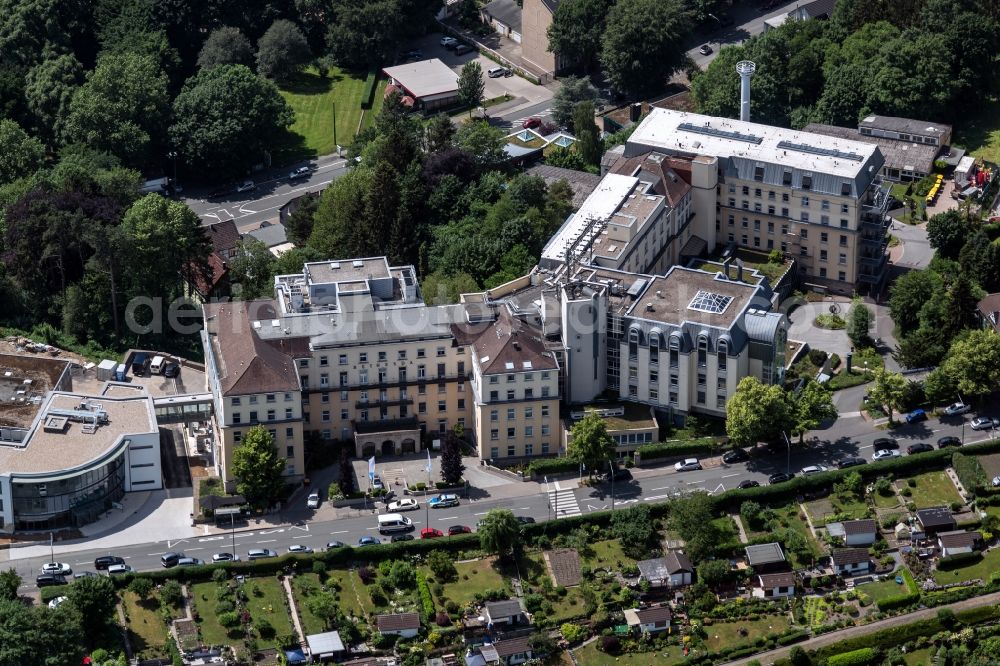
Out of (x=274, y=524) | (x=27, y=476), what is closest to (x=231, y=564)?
(x=274, y=524)

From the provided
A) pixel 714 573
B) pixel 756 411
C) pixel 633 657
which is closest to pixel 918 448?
pixel 756 411

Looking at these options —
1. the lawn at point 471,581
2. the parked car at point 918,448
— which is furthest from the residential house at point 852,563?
the lawn at point 471,581

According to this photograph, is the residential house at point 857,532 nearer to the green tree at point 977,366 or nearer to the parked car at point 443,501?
the green tree at point 977,366

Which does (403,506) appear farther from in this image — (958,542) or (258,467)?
(958,542)

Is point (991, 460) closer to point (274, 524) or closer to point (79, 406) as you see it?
point (274, 524)

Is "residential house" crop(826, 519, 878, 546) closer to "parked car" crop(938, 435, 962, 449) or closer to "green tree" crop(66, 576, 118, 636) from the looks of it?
"parked car" crop(938, 435, 962, 449)

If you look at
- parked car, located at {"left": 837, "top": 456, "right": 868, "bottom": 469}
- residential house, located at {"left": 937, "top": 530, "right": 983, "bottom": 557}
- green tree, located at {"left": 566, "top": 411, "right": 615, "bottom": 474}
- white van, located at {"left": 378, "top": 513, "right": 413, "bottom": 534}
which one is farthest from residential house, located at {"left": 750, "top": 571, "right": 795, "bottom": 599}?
white van, located at {"left": 378, "top": 513, "right": 413, "bottom": 534}
